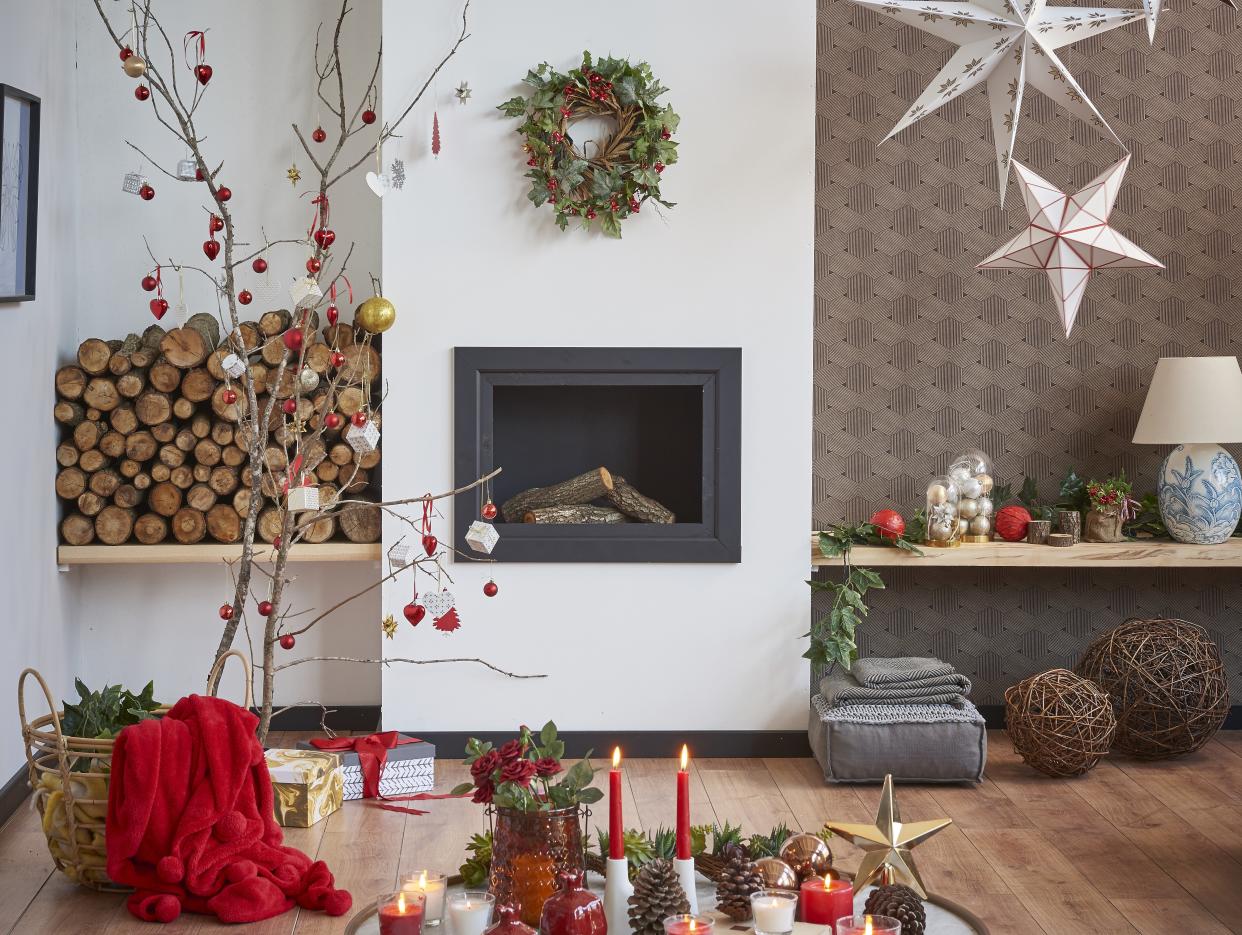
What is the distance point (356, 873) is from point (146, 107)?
2584 millimetres

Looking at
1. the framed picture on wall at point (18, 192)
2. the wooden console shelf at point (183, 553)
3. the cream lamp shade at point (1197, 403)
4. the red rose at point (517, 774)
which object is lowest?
the red rose at point (517, 774)

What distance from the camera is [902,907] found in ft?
6.64

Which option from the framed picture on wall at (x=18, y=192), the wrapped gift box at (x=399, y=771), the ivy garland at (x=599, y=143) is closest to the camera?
the framed picture on wall at (x=18, y=192)

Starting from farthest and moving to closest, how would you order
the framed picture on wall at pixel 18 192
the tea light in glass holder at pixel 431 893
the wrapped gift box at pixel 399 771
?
the wrapped gift box at pixel 399 771
the framed picture on wall at pixel 18 192
the tea light in glass holder at pixel 431 893

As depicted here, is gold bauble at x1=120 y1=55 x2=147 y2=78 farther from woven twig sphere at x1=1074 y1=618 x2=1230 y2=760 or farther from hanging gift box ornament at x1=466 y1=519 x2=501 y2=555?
woven twig sphere at x1=1074 y1=618 x2=1230 y2=760

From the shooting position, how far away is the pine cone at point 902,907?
6.63 feet

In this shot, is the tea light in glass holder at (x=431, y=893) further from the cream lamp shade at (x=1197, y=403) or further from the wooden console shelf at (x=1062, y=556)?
the cream lamp shade at (x=1197, y=403)

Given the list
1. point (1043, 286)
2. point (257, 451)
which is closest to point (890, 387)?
point (1043, 286)

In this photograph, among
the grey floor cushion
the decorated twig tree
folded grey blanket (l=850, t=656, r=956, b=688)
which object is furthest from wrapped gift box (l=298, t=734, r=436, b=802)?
folded grey blanket (l=850, t=656, r=956, b=688)

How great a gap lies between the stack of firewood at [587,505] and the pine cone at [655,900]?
2217 mm

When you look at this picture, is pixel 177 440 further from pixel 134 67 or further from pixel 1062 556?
pixel 1062 556

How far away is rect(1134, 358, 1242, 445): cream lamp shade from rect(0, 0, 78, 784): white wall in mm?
3292

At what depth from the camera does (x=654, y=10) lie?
3939mm

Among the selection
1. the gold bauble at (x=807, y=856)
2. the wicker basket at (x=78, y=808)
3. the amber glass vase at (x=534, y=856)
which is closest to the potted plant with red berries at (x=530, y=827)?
the amber glass vase at (x=534, y=856)
